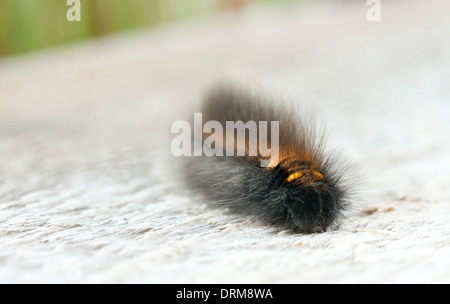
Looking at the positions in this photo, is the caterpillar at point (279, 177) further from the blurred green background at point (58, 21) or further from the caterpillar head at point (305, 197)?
the blurred green background at point (58, 21)

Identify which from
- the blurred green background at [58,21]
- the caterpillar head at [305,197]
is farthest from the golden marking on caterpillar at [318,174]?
the blurred green background at [58,21]

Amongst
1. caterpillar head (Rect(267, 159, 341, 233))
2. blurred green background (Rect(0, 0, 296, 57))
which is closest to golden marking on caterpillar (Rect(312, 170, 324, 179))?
caterpillar head (Rect(267, 159, 341, 233))

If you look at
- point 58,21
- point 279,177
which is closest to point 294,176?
point 279,177

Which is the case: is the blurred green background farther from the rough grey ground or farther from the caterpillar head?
the caterpillar head

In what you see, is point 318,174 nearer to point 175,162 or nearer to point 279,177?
point 279,177
